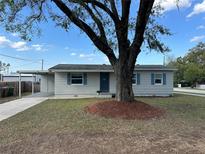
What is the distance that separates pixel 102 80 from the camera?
81.9ft

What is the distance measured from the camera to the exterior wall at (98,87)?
2416cm

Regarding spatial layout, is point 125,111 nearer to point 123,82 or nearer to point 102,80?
point 123,82

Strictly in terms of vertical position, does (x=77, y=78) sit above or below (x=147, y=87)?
above

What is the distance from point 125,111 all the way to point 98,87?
13.2m

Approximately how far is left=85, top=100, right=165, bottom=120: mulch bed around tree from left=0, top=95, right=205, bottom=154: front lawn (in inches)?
29.7

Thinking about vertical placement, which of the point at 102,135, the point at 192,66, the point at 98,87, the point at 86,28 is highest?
the point at 192,66

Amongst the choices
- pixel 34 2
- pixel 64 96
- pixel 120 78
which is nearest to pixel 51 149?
pixel 120 78

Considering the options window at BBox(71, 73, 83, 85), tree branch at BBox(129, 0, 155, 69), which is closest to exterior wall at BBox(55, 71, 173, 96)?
window at BBox(71, 73, 83, 85)

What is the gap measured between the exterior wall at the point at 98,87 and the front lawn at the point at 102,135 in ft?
43.8

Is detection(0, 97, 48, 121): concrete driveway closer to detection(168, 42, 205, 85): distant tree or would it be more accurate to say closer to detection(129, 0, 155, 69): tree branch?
detection(129, 0, 155, 69): tree branch

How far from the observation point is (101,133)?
27.0 feet

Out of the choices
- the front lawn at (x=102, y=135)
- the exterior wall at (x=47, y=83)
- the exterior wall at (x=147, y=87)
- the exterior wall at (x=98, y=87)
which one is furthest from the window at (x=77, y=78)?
the front lawn at (x=102, y=135)

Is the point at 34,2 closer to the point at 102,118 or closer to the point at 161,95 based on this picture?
the point at 102,118

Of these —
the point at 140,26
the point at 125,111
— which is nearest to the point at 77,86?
the point at 125,111
